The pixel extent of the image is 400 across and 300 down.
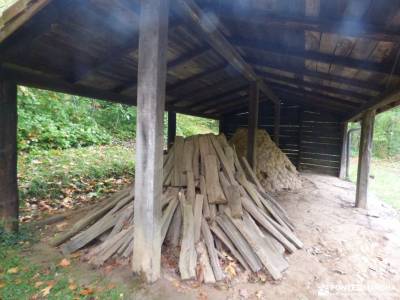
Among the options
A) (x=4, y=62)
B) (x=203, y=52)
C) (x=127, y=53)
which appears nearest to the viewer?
(x=4, y=62)

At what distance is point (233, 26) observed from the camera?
3211 millimetres

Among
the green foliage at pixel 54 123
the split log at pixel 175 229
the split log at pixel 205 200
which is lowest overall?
the split log at pixel 175 229

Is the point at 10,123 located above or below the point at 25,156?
above

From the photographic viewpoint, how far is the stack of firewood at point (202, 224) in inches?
106

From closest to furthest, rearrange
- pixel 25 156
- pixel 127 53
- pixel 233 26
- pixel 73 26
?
pixel 73 26, pixel 233 26, pixel 127 53, pixel 25 156

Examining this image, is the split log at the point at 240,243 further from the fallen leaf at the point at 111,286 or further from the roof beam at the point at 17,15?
the roof beam at the point at 17,15

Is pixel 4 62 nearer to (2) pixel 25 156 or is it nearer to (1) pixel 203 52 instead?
(1) pixel 203 52

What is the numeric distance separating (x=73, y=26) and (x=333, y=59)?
11.0 feet

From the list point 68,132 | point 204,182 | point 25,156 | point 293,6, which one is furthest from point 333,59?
point 68,132

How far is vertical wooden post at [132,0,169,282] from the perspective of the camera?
2219 mm

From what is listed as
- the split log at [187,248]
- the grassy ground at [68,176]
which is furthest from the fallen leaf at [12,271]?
the grassy ground at [68,176]

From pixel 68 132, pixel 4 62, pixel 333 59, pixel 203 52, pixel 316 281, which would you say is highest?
pixel 203 52

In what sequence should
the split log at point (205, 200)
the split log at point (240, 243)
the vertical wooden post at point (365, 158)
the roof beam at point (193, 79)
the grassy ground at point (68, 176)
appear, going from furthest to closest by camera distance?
1. the vertical wooden post at point (365, 158)
2. the roof beam at point (193, 79)
3. the grassy ground at point (68, 176)
4. the split log at point (205, 200)
5. the split log at point (240, 243)

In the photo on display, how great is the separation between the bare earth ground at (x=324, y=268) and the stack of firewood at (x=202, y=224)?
0.15m
